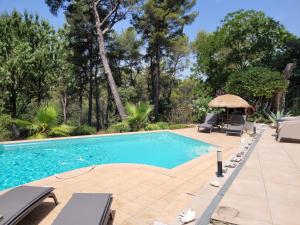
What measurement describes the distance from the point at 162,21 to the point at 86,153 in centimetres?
1158

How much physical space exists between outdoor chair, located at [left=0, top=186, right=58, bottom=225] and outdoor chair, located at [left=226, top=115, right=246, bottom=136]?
9005 mm

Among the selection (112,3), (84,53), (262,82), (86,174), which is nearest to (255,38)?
(262,82)

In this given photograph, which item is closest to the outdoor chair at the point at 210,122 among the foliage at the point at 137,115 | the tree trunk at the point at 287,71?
the foliage at the point at 137,115

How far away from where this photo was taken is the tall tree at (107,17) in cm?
1432

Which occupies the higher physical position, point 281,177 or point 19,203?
point 19,203

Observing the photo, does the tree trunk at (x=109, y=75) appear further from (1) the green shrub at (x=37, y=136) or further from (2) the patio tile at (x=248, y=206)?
(2) the patio tile at (x=248, y=206)

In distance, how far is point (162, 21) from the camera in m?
16.8

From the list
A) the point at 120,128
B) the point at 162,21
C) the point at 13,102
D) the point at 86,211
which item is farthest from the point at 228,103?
the point at 13,102

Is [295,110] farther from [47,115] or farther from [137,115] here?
[47,115]

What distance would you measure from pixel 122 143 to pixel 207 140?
3706 millimetres

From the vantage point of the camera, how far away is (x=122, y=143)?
10.7 m

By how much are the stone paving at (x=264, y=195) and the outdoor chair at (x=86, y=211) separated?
1.46 m

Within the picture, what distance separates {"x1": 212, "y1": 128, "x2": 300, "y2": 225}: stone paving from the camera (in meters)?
3.22

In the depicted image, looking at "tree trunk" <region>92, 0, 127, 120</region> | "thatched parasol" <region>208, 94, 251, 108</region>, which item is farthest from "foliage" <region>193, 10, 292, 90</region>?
"tree trunk" <region>92, 0, 127, 120</region>
